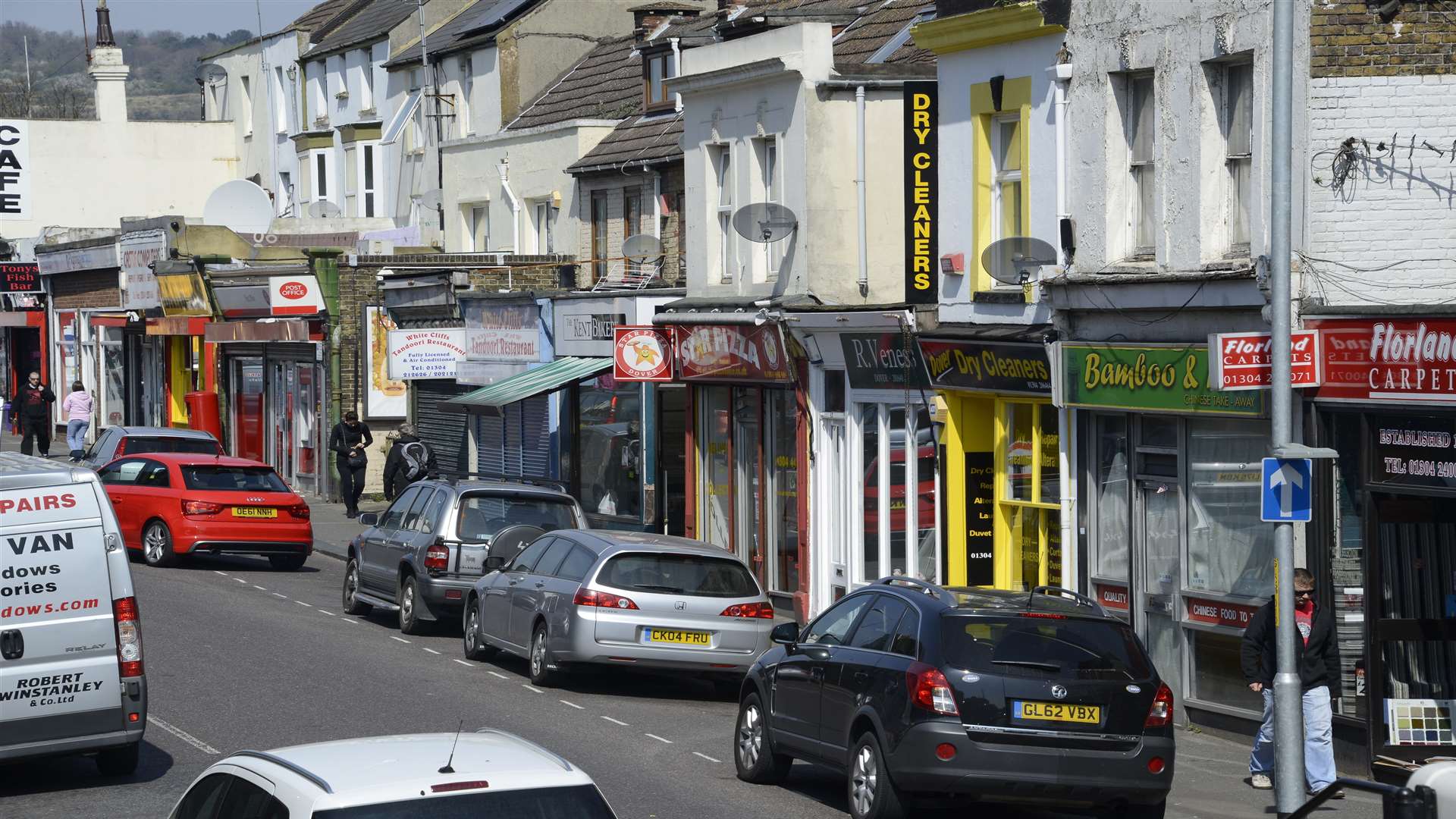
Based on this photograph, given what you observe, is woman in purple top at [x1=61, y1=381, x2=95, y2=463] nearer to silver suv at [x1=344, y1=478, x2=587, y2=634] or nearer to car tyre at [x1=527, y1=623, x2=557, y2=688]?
silver suv at [x1=344, y1=478, x2=587, y2=634]

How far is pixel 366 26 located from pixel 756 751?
122 ft

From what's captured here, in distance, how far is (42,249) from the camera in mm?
54969

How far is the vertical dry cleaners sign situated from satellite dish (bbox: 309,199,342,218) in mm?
25702

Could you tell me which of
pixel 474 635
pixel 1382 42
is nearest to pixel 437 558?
pixel 474 635

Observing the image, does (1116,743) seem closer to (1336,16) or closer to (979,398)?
(1336,16)

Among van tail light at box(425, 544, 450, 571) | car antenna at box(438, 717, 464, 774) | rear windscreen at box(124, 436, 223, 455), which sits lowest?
van tail light at box(425, 544, 450, 571)

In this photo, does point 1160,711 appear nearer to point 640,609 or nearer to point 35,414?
point 640,609

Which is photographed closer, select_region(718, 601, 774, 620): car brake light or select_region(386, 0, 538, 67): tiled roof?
select_region(718, 601, 774, 620): car brake light

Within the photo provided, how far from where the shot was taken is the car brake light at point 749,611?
1712 centimetres

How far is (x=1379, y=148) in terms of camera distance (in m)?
14.6

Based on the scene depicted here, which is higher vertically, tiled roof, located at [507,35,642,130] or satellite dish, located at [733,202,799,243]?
tiled roof, located at [507,35,642,130]

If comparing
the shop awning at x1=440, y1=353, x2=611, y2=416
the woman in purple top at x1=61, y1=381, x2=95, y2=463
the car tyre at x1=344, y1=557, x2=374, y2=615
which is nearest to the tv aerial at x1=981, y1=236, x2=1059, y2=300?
the car tyre at x1=344, y1=557, x2=374, y2=615

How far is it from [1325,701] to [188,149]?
54312mm

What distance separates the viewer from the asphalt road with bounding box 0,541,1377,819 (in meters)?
12.4
